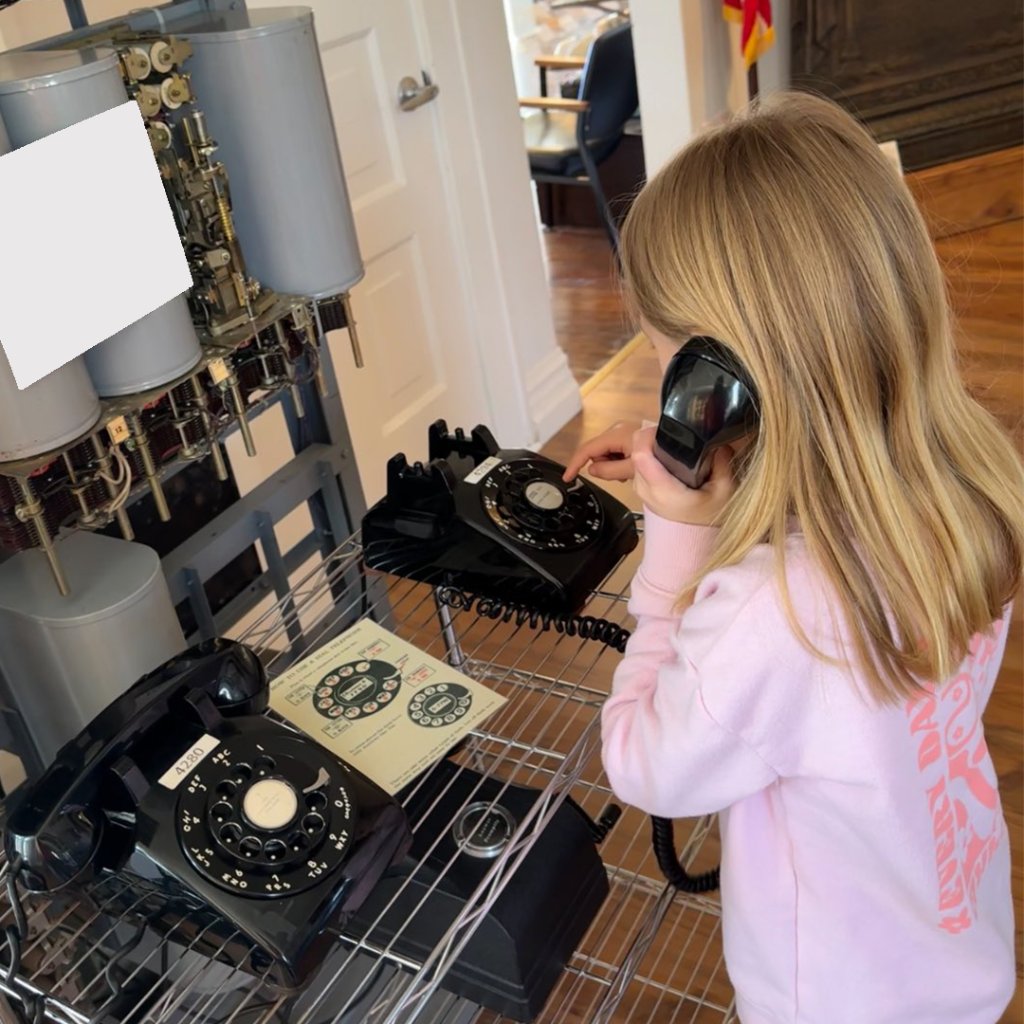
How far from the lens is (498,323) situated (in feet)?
8.82

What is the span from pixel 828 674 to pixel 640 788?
0.58 ft

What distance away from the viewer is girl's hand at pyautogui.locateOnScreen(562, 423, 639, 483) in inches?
44.6

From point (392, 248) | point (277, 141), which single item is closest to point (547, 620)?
point (277, 141)

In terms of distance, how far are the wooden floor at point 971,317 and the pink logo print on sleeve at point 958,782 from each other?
31.2 inches

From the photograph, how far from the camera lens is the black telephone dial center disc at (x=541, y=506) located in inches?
Result: 42.8

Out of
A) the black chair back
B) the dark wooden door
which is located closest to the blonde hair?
the black chair back

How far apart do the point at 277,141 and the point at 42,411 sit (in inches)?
12.7

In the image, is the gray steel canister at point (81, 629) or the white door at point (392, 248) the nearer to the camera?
the gray steel canister at point (81, 629)

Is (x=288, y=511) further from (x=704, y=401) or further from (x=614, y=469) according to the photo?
(x=704, y=401)

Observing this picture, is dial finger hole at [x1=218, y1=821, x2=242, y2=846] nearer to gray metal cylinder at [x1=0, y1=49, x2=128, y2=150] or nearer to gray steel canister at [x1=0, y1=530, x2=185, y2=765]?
gray steel canister at [x1=0, y1=530, x2=185, y2=765]

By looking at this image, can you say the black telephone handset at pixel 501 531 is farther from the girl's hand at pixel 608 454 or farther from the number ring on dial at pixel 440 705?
the number ring on dial at pixel 440 705

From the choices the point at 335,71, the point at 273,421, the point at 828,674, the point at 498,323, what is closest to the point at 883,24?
the point at 498,323

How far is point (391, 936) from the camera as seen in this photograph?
0.96 meters

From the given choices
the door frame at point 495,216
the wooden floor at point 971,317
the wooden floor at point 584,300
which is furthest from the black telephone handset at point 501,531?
the wooden floor at point 584,300
